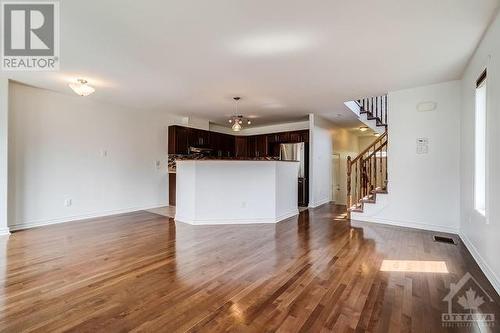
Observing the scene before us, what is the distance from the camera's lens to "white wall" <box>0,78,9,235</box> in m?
4.10

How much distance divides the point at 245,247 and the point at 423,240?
2.86 m

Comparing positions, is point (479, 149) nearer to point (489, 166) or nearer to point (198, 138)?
point (489, 166)

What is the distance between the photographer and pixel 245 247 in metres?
3.52

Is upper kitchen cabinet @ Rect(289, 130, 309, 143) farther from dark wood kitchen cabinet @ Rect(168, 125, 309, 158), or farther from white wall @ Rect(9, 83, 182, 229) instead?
white wall @ Rect(9, 83, 182, 229)

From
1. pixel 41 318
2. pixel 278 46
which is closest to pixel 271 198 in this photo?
pixel 278 46

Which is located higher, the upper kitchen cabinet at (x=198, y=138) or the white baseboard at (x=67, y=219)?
the upper kitchen cabinet at (x=198, y=138)

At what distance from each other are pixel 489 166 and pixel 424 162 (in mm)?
1936

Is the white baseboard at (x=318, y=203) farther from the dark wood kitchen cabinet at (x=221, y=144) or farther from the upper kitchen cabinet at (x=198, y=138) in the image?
the upper kitchen cabinet at (x=198, y=138)

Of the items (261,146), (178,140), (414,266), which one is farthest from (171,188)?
(414,266)

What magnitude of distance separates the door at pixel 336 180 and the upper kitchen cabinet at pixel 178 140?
4.89 metres

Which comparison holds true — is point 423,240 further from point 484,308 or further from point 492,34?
point 492,34

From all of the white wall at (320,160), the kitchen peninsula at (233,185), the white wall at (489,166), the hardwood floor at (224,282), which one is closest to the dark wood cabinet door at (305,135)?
the white wall at (320,160)

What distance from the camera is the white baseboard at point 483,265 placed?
238cm

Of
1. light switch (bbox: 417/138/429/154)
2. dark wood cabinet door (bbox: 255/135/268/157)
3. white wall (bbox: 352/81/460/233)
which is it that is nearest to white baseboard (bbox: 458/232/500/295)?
white wall (bbox: 352/81/460/233)
